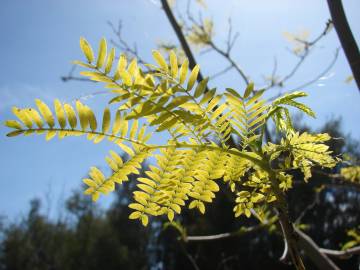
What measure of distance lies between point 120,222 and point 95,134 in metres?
23.8

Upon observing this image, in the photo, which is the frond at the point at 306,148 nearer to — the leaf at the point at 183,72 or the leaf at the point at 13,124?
the leaf at the point at 183,72

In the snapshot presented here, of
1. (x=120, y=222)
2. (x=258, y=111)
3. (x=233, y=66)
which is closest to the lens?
(x=258, y=111)

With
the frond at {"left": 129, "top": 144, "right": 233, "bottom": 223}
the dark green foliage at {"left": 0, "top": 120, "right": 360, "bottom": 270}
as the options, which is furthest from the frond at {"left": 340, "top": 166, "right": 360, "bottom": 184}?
the dark green foliage at {"left": 0, "top": 120, "right": 360, "bottom": 270}

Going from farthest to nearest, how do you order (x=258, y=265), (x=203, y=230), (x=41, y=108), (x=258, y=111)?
(x=203, y=230) < (x=258, y=265) < (x=258, y=111) < (x=41, y=108)

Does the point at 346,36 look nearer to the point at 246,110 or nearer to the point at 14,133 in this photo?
the point at 246,110

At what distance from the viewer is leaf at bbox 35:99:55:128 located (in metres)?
0.62

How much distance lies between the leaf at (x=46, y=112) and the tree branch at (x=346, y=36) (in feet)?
3.52

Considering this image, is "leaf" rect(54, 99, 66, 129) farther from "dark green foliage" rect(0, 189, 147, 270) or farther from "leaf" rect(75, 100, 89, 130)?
"dark green foliage" rect(0, 189, 147, 270)

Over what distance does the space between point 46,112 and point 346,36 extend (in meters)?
1.11

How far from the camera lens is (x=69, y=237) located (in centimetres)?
2352

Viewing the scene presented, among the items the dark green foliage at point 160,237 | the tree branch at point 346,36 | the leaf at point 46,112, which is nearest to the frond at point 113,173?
the leaf at point 46,112

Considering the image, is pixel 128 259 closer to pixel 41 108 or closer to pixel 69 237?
pixel 69 237

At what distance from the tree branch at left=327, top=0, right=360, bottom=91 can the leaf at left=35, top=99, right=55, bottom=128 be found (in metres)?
1.07

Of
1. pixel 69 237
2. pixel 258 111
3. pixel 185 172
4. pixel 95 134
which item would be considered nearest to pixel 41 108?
pixel 95 134
